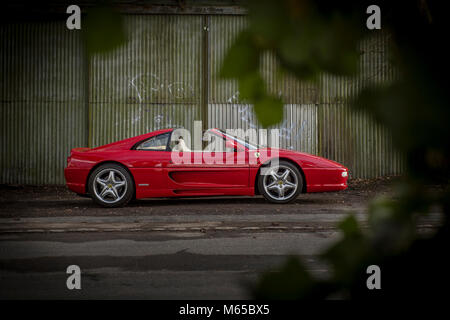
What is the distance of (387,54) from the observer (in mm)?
636

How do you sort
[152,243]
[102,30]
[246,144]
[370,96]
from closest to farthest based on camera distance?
[370,96], [102,30], [152,243], [246,144]

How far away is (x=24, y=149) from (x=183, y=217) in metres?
7.66

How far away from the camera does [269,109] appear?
0.71 m

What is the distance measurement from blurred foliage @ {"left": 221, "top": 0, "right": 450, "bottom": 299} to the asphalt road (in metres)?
1.09

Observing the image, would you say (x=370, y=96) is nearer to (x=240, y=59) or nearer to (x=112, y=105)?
(x=240, y=59)

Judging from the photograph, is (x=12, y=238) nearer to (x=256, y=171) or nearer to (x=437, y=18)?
(x=256, y=171)

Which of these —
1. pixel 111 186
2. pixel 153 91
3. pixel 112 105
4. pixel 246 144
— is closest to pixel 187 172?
pixel 246 144

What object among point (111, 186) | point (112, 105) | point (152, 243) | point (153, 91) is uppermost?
point (153, 91)

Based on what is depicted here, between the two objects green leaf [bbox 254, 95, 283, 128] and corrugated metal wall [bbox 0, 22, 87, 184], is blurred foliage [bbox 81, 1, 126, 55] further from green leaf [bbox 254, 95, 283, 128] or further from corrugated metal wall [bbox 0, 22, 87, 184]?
corrugated metal wall [bbox 0, 22, 87, 184]

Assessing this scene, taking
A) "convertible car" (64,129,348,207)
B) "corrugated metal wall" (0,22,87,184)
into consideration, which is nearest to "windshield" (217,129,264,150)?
"convertible car" (64,129,348,207)

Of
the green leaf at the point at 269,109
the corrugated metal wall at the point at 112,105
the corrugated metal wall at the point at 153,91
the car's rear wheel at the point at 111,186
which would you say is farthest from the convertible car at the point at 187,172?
the green leaf at the point at 269,109

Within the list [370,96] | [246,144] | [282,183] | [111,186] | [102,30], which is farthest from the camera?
[246,144]

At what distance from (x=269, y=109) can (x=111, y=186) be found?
6.88 metres
